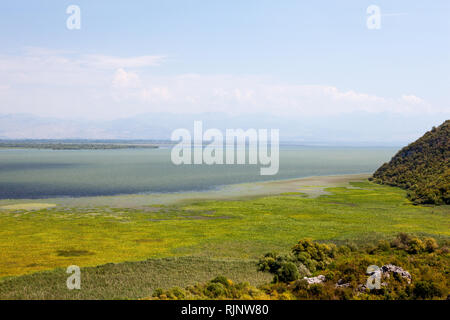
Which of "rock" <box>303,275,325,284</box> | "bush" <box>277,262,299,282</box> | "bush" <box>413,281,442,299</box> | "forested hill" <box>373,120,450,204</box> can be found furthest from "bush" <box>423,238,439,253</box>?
"forested hill" <box>373,120,450,204</box>

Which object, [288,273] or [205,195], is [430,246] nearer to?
[288,273]

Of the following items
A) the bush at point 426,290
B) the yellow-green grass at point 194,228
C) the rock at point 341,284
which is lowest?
the yellow-green grass at point 194,228

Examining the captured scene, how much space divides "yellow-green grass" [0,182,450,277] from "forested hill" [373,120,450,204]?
6.75 meters

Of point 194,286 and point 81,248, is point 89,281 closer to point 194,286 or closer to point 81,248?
point 194,286

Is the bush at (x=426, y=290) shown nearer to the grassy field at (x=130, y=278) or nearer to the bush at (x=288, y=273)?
the bush at (x=288, y=273)

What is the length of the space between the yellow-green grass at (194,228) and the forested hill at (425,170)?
675 centimetres

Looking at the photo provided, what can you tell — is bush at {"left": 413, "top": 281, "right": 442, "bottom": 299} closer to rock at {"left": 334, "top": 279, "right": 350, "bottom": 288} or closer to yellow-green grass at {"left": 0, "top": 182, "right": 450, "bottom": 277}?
rock at {"left": 334, "top": 279, "right": 350, "bottom": 288}

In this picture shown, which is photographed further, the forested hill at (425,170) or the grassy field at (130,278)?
the forested hill at (425,170)

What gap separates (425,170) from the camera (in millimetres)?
104875

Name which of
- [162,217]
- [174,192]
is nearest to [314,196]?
[174,192]

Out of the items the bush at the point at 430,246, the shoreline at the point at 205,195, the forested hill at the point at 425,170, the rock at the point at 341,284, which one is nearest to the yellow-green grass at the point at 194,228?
the shoreline at the point at 205,195

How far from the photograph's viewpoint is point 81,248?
137 ft

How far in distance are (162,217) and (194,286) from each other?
34913 mm

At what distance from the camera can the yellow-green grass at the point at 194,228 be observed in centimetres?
3975
